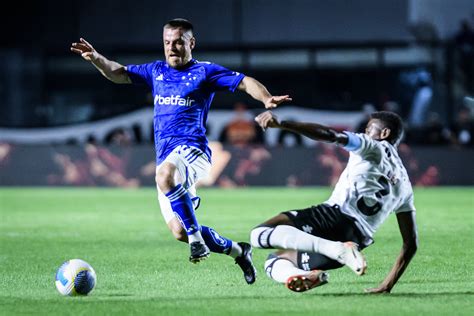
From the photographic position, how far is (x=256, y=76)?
2892 cm

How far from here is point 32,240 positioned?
43.2 ft

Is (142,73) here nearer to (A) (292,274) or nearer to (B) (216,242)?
(B) (216,242)

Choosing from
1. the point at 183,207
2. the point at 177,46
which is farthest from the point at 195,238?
the point at 177,46

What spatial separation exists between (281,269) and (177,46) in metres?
2.62

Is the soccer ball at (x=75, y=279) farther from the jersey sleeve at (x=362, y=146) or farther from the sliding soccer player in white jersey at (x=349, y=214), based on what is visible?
the jersey sleeve at (x=362, y=146)

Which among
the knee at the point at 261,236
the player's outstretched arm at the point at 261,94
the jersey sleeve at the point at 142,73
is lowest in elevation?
the knee at the point at 261,236

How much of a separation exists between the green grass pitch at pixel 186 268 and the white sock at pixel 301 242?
1.27 feet

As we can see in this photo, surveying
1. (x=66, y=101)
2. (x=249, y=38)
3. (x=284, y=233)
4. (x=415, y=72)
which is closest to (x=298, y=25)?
(x=249, y=38)

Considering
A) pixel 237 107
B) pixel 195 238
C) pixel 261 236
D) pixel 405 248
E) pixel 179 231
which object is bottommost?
pixel 237 107

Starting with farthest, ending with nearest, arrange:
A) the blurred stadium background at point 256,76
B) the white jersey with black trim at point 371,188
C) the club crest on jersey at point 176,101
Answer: the blurred stadium background at point 256,76, the club crest on jersey at point 176,101, the white jersey with black trim at point 371,188

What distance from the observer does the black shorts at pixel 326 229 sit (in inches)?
298

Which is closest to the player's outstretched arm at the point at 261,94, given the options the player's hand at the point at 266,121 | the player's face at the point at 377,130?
the player's face at the point at 377,130

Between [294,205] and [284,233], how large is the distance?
1154 cm

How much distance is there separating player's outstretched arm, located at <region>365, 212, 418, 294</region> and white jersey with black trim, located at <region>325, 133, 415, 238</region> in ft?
1.14
